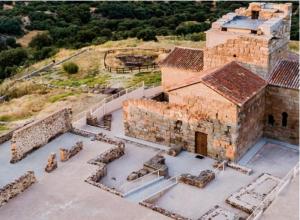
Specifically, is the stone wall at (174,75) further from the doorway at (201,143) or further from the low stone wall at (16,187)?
the low stone wall at (16,187)

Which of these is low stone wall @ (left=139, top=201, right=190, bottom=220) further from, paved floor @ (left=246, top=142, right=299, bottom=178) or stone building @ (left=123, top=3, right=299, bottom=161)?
paved floor @ (left=246, top=142, right=299, bottom=178)

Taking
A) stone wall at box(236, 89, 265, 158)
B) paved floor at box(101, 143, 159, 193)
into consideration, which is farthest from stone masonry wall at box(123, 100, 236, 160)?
paved floor at box(101, 143, 159, 193)

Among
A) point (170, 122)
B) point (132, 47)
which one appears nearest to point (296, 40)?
point (132, 47)

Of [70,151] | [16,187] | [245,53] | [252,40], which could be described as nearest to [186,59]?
[245,53]

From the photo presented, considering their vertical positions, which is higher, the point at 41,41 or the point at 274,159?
the point at 274,159

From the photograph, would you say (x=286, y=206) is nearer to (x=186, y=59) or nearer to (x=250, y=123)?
(x=250, y=123)
